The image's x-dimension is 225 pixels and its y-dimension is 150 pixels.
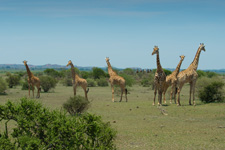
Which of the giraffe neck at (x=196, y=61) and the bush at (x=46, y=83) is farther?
the bush at (x=46, y=83)

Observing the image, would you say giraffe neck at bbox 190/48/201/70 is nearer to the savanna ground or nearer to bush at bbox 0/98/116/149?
the savanna ground

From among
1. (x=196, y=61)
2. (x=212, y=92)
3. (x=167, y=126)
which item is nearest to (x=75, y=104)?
(x=167, y=126)

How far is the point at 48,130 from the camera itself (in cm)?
650

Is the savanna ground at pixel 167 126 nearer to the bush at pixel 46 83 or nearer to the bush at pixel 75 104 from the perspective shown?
the bush at pixel 75 104

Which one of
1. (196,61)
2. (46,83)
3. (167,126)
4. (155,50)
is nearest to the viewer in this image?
(167,126)

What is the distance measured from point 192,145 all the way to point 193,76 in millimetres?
10294

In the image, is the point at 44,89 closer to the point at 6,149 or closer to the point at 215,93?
the point at 215,93

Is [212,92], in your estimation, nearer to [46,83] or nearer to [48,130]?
[46,83]

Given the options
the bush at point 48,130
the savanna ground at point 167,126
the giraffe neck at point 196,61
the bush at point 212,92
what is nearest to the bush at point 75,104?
the savanna ground at point 167,126

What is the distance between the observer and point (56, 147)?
21.2 ft

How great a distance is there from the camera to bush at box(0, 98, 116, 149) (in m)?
6.42

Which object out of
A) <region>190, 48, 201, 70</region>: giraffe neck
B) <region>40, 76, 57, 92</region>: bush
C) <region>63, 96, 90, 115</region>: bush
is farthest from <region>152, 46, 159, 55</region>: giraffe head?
<region>40, 76, 57, 92</region>: bush

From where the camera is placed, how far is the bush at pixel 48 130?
642cm

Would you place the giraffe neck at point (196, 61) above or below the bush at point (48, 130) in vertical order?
above
